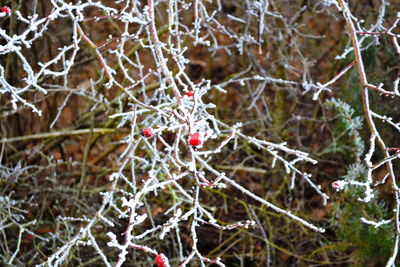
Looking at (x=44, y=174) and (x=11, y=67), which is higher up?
(x=11, y=67)

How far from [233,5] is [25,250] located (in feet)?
6.62

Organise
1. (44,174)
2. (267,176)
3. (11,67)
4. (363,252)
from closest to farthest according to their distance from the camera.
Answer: (363,252) < (11,67) < (44,174) < (267,176)

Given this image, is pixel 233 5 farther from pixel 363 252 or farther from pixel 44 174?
pixel 363 252

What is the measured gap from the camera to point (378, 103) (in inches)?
92.4

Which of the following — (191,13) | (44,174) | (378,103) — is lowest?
(44,174)

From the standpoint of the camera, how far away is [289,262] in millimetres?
2682

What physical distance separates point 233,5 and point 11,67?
163 cm

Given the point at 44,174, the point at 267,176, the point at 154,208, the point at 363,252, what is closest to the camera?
the point at 363,252

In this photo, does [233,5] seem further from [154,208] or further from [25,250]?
[25,250]

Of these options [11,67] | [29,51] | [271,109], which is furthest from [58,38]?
[271,109]

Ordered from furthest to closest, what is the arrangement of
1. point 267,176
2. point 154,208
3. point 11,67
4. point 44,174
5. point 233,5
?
point 233,5, point 267,176, point 154,208, point 44,174, point 11,67

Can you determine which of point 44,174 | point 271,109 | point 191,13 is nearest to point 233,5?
point 191,13

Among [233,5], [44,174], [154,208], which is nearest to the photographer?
[44,174]

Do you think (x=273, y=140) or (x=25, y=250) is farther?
(x=273, y=140)
